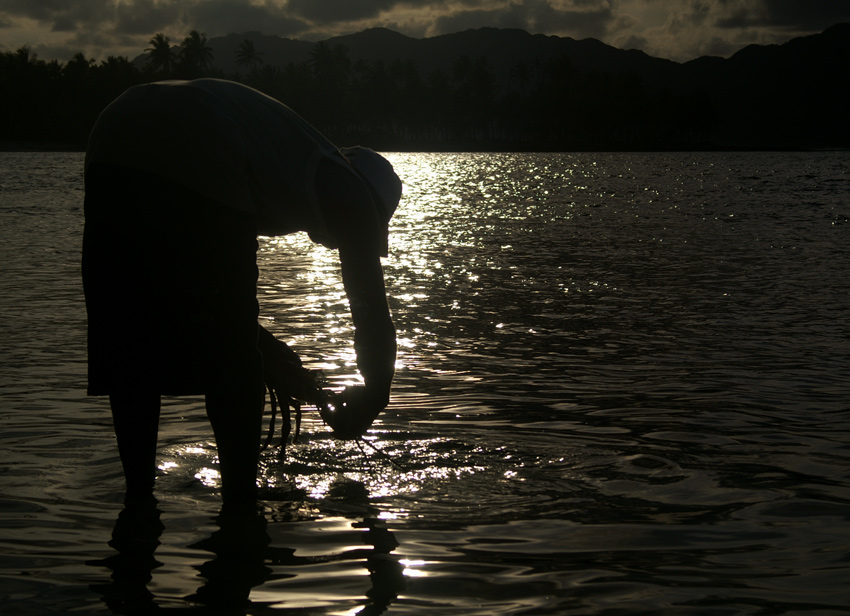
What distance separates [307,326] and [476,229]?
570 inches

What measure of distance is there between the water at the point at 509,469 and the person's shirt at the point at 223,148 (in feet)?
4.38

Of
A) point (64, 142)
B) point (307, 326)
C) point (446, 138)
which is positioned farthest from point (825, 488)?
point (446, 138)

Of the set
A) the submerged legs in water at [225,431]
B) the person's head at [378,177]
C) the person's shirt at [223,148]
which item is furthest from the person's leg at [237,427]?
the person's head at [378,177]

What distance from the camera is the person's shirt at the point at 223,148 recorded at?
302cm

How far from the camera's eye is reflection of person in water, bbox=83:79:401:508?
302 centimetres

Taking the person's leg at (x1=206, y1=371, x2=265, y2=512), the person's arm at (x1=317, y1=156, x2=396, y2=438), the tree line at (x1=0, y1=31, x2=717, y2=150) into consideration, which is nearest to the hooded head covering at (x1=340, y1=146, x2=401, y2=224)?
the person's arm at (x1=317, y1=156, x2=396, y2=438)

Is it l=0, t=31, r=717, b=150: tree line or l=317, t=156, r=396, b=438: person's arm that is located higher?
l=0, t=31, r=717, b=150: tree line

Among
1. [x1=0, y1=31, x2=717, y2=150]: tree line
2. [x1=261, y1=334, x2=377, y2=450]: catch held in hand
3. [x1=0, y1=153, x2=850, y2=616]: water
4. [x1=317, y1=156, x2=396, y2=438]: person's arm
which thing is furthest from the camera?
[x1=0, y1=31, x2=717, y2=150]: tree line

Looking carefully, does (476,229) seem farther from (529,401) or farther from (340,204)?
(340,204)

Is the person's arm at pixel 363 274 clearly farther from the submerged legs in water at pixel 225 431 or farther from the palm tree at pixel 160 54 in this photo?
the palm tree at pixel 160 54

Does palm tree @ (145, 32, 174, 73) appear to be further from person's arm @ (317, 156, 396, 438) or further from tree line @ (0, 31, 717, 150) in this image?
person's arm @ (317, 156, 396, 438)

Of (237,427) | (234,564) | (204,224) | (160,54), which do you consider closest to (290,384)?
(237,427)

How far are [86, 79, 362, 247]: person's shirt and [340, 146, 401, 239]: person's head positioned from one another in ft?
0.39

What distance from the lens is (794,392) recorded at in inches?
257
